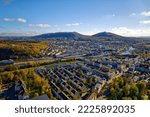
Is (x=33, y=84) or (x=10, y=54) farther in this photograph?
(x=10, y=54)

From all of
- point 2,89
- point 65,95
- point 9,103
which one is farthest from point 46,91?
point 9,103

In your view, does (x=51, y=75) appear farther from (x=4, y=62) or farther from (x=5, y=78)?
(x=4, y=62)

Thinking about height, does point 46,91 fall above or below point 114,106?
below

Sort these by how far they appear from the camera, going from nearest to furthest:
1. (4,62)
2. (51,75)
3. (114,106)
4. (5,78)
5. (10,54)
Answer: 1. (114,106)
2. (5,78)
3. (51,75)
4. (4,62)
5. (10,54)

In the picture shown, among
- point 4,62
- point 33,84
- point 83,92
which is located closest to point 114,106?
point 83,92

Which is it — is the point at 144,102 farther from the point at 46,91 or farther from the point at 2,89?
the point at 2,89

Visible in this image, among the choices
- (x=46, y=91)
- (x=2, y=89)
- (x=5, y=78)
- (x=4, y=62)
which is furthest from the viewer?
(x=4, y=62)
